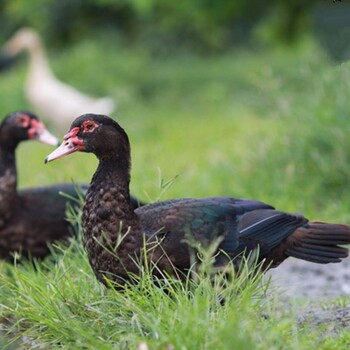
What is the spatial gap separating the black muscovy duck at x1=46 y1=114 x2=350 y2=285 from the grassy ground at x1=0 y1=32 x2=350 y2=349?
14 cm

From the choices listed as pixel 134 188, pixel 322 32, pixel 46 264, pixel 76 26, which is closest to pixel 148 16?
pixel 76 26

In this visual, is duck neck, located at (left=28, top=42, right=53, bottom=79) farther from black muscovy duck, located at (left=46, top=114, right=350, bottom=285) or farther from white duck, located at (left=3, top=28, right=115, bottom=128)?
black muscovy duck, located at (left=46, top=114, right=350, bottom=285)

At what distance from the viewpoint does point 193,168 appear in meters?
8.00

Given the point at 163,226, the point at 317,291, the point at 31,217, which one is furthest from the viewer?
the point at 31,217

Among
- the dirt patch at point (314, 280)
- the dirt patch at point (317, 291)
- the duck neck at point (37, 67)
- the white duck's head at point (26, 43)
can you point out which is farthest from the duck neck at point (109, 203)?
the white duck's head at point (26, 43)

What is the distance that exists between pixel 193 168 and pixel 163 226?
4.16m

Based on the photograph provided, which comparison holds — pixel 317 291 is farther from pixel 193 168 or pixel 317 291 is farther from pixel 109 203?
pixel 193 168

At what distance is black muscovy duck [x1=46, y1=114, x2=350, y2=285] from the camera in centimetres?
379

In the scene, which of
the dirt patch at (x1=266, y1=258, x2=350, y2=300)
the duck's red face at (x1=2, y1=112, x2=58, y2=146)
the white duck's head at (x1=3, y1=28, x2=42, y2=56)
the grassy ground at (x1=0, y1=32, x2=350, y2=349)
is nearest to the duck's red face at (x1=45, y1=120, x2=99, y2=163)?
the grassy ground at (x1=0, y1=32, x2=350, y2=349)

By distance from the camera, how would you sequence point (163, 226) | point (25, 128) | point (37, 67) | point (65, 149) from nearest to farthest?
point (163, 226) < point (65, 149) < point (25, 128) < point (37, 67)

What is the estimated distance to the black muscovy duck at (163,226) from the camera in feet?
12.4

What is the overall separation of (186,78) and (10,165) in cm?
928

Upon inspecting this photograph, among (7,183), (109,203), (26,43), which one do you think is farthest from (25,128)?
(26,43)

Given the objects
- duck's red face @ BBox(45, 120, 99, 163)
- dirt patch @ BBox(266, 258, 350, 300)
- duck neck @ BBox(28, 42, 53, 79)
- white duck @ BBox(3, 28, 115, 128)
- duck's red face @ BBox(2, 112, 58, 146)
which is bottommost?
dirt patch @ BBox(266, 258, 350, 300)
